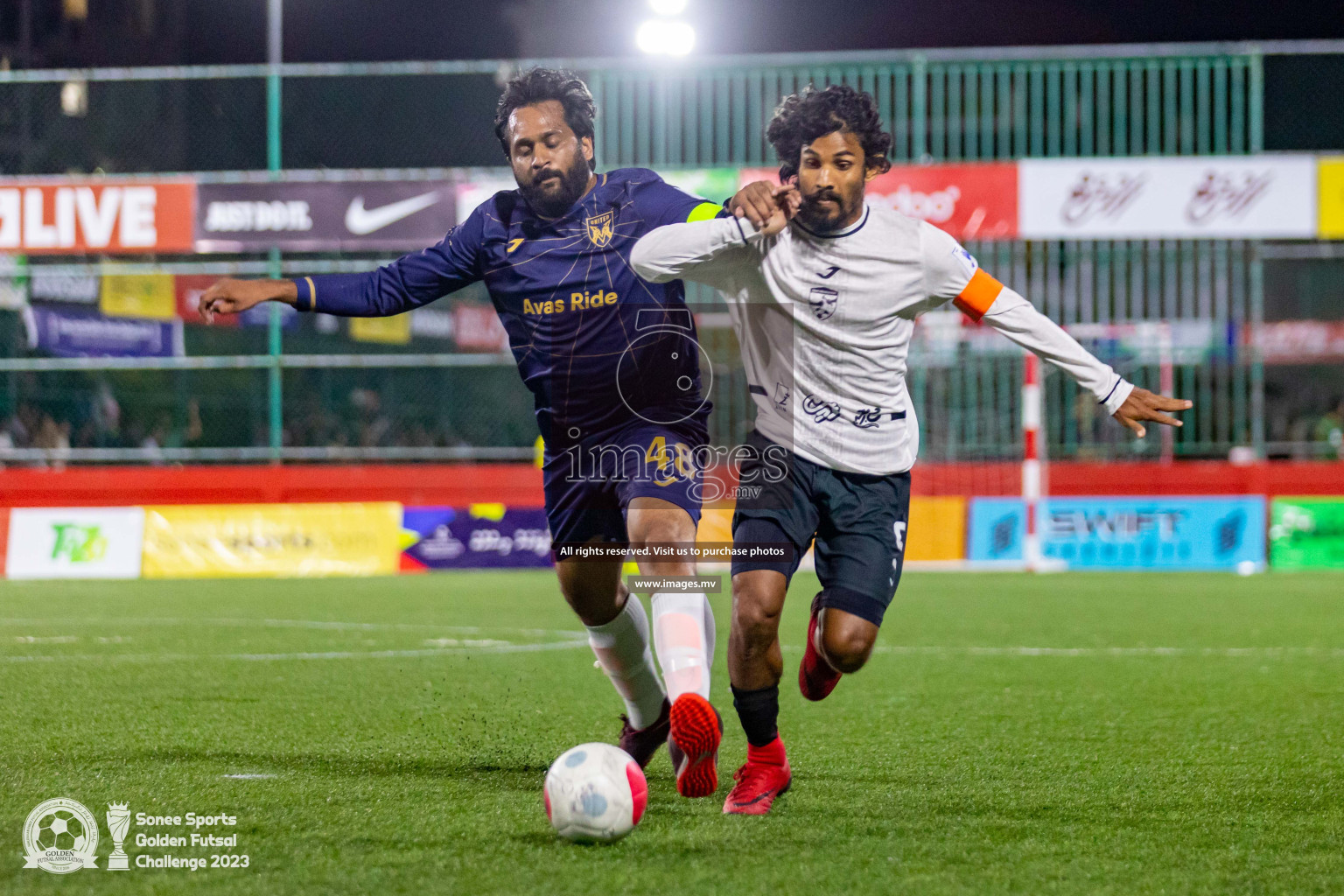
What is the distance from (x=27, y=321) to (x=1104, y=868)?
15470 mm

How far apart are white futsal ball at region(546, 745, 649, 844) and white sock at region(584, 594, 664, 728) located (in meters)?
1.06

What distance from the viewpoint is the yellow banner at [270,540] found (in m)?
14.7

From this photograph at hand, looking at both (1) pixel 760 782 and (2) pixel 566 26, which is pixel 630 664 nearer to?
(1) pixel 760 782

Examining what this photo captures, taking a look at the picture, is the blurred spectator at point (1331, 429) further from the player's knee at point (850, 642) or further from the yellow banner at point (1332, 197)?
the player's knee at point (850, 642)

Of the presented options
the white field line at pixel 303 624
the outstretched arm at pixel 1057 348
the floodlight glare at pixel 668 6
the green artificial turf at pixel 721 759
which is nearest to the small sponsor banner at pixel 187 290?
the floodlight glare at pixel 668 6

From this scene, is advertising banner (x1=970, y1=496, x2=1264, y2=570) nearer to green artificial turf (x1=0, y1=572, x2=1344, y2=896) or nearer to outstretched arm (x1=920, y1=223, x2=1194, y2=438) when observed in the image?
green artificial turf (x1=0, y1=572, x2=1344, y2=896)

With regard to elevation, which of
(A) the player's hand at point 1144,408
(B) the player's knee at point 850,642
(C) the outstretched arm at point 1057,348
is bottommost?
(B) the player's knee at point 850,642

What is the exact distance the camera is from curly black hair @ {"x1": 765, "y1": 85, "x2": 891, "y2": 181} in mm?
4086

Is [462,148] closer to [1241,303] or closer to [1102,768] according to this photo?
[1241,303]

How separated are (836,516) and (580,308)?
1039mm

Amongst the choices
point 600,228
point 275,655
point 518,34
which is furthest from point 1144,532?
point 518,34

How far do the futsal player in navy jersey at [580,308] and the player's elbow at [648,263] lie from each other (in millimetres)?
351

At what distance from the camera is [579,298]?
4418mm

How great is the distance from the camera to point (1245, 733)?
5191 mm
